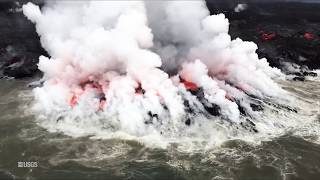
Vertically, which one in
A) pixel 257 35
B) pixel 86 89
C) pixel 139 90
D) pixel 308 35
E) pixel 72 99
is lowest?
pixel 72 99

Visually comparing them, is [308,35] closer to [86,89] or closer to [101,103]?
[86,89]

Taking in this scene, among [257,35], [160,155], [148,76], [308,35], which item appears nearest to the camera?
[160,155]

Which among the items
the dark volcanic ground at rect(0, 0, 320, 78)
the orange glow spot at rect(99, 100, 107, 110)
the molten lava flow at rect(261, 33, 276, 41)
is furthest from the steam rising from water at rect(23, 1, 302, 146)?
A: the molten lava flow at rect(261, 33, 276, 41)

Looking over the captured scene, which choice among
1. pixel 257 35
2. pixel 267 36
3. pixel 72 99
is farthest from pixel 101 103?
pixel 257 35

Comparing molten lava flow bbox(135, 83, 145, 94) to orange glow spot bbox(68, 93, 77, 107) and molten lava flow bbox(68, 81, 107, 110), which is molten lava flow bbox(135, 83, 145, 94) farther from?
orange glow spot bbox(68, 93, 77, 107)

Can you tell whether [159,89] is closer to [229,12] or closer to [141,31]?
[141,31]

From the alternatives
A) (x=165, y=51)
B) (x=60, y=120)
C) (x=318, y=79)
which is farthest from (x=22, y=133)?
(x=318, y=79)
